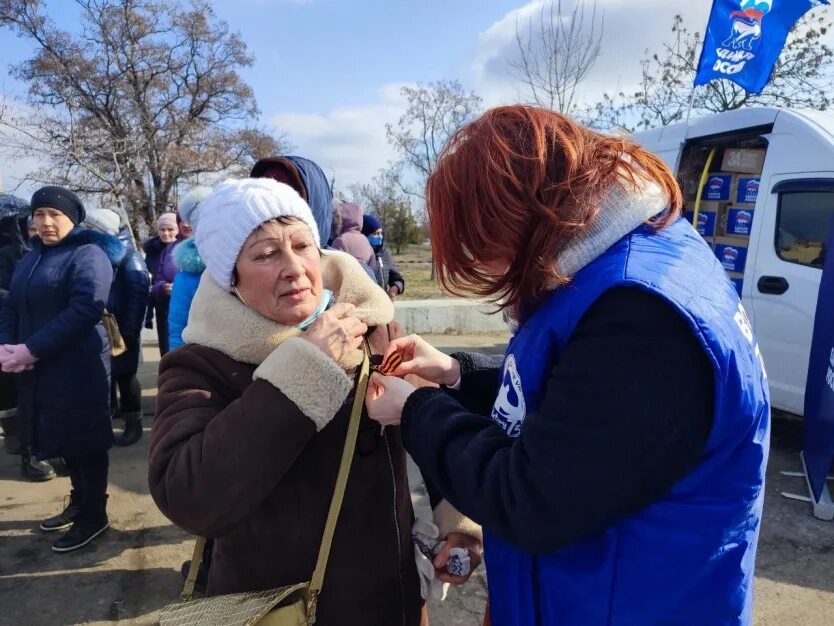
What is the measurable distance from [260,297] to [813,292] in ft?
13.3

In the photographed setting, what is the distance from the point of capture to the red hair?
930 millimetres

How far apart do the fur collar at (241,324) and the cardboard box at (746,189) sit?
4742 mm

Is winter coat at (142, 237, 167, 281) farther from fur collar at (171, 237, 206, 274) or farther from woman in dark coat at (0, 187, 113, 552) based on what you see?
fur collar at (171, 237, 206, 274)

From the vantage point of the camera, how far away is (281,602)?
122 cm

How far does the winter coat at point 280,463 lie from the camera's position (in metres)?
1.11

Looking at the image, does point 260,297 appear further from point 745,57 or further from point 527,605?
point 745,57

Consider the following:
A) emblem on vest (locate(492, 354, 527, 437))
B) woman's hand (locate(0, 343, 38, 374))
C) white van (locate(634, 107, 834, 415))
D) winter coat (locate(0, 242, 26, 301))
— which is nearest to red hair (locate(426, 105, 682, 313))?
emblem on vest (locate(492, 354, 527, 437))

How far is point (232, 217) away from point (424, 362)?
1.89 ft

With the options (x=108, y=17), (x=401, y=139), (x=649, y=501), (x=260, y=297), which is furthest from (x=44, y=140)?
(x=649, y=501)

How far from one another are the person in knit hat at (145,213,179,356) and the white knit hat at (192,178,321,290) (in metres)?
3.53

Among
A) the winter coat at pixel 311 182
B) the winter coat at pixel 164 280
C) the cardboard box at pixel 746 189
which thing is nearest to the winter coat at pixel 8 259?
the winter coat at pixel 164 280

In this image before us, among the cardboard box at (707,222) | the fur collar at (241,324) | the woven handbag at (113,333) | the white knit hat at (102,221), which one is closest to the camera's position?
the fur collar at (241,324)

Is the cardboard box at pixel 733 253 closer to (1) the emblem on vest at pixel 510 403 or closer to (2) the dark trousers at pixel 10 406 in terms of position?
(1) the emblem on vest at pixel 510 403

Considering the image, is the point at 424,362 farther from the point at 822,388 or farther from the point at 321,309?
the point at 822,388
